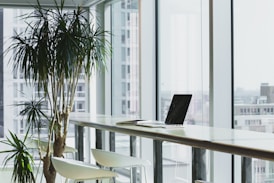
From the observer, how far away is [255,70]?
389cm

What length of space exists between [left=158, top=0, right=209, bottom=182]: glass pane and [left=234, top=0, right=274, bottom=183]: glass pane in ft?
1.61

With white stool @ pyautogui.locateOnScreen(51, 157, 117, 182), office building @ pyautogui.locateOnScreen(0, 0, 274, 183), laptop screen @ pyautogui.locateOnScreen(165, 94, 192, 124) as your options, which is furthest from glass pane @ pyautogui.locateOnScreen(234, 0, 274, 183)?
white stool @ pyautogui.locateOnScreen(51, 157, 117, 182)

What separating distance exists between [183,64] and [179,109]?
1.47 metres

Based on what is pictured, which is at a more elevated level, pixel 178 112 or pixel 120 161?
pixel 178 112

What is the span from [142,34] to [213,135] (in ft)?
10.1

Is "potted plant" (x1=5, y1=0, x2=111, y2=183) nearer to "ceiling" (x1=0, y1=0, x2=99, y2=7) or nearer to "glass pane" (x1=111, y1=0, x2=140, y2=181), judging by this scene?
"glass pane" (x1=111, y1=0, x2=140, y2=181)

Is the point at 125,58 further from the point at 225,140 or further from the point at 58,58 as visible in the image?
the point at 225,140

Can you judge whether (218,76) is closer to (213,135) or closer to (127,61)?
(213,135)

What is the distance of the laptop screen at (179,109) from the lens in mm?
3596

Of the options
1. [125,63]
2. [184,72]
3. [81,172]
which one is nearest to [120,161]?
[81,172]

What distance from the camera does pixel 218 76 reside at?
417cm

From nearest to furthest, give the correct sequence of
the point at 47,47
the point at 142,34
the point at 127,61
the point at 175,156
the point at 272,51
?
the point at 272,51, the point at 47,47, the point at 175,156, the point at 142,34, the point at 127,61

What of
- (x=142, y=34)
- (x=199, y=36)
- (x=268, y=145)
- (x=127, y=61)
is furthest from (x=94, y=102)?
(x=268, y=145)

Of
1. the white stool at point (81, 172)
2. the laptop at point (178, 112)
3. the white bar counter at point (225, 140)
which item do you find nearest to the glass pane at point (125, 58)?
the laptop at point (178, 112)
